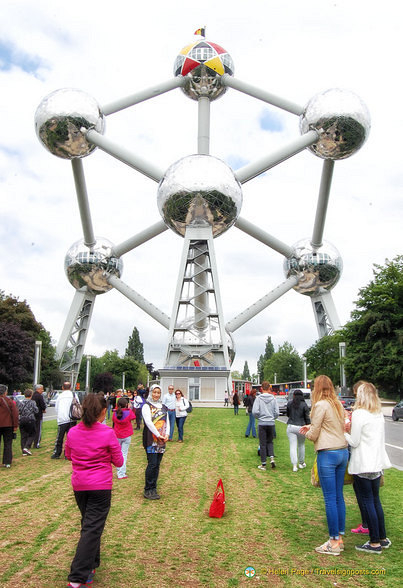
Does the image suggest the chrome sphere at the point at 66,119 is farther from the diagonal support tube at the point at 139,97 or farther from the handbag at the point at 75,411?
the handbag at the point at 75,411

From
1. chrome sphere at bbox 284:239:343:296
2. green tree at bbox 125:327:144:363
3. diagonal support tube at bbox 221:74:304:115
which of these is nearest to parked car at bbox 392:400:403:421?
chrome sphere at bbox 284:239:343:296

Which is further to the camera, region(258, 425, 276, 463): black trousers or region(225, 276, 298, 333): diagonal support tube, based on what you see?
region(225, 276, 298, 333): diagonal support tube

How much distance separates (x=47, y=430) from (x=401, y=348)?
22065 millimetres

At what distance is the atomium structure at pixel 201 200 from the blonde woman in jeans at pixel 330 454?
26.1 meters

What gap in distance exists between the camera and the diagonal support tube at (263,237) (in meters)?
38.8

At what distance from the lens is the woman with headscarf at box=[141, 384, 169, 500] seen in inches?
285

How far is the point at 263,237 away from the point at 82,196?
13.5 meters

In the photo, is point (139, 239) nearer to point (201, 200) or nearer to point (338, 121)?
point (201, 200)

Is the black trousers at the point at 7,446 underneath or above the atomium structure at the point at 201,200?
underneath

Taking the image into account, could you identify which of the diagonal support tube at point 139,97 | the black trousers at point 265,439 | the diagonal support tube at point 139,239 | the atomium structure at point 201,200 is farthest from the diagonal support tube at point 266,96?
the black trousers at point 265,439

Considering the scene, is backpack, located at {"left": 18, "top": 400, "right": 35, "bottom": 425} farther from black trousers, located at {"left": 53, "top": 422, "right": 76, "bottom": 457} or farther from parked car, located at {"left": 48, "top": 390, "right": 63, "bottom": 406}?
parked car, located at {"left": 48, "top": 390, "right": 63, "bottom": 406}

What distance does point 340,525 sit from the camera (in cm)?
545

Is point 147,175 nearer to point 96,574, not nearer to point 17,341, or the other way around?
point 17,341

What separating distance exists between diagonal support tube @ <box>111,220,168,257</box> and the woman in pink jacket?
114 ft
